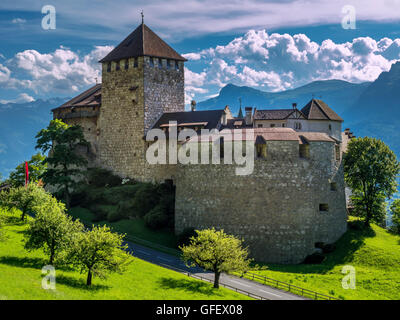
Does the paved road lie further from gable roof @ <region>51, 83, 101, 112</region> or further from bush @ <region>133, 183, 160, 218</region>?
gable roof @ <region>51, 83, 101, 112</region>

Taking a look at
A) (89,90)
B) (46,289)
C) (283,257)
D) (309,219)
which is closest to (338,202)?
(309,219)

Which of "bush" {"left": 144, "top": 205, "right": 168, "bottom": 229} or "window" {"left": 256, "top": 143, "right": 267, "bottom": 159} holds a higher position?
"window" {"left": 256, "top": 143, "right": 267, "bottom": 159}

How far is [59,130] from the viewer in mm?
63062

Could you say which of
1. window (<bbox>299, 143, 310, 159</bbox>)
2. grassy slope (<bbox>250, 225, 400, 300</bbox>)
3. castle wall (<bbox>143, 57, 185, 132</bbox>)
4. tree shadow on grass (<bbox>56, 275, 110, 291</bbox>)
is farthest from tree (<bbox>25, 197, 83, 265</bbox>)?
castle wall (<bbox>143, 57, 185, 132</bbox>)

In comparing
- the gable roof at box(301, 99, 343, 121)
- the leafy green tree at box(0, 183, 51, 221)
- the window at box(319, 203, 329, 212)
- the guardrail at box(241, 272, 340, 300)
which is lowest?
the guardrail at box(241, 272, 340, 300)

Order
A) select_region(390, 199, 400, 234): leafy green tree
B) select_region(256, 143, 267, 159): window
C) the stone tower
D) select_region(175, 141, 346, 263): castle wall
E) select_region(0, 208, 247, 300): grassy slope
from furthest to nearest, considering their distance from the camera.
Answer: the stone tower, select_region(390, 199, 400, 234): leafy green tree, select_region(256, 143, 267, 159): window, select_region(175, 141, 346, 263): castle wall, select_region(0, 208, 247, 300): grassy slope

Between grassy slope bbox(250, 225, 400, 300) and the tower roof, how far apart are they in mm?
35503

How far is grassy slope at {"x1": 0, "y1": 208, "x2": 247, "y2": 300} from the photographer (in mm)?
28922

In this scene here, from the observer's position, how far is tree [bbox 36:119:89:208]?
59.6 metres

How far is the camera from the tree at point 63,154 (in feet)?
196

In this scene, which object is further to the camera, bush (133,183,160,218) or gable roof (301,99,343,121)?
gable roof (301,99,343,121)

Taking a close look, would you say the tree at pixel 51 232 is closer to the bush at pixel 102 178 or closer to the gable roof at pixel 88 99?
the bush at pixel 102 178

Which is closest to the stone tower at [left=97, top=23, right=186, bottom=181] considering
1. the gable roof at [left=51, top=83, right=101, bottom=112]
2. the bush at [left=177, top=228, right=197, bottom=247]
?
the gable roof at [left=51, top=83, right=101, bottom=112]

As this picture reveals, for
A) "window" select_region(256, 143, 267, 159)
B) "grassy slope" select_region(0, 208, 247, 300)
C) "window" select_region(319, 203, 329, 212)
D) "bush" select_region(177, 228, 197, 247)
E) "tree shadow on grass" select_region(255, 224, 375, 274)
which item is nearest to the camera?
"grassy slope" select_region(0, 208, 247, 300)
